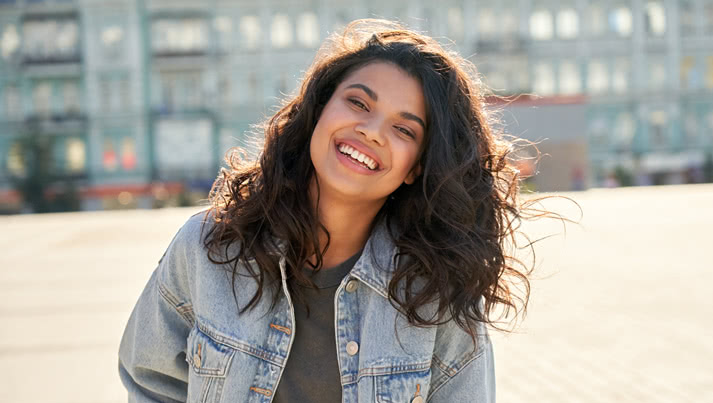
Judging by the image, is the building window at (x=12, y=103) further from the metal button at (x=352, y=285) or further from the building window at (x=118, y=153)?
the metal button at (x=352, y=285)

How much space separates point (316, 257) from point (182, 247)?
0.37m

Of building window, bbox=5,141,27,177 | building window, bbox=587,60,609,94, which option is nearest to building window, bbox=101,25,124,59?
building window, bbox=5,141,27,177

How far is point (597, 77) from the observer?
36531mm

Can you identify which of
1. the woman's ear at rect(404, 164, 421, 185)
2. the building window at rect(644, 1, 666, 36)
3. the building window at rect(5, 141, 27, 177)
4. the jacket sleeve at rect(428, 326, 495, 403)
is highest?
the building window at rect(644, 1, 666, 36)

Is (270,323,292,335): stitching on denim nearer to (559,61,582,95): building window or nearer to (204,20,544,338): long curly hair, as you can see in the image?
(204,20,544,338): long curly hair

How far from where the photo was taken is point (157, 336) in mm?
1892

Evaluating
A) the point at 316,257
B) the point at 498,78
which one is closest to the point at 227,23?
the point at 498,78

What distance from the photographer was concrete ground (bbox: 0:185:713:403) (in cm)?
440

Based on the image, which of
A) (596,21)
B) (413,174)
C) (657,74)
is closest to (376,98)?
(413,174)

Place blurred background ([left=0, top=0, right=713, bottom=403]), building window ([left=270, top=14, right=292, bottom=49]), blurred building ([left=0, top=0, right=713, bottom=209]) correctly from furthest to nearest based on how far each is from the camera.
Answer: building window ([left=270, top=14, right=292, bottom=49]) → blurred building ([left=0, top=0, right=713, bottom=209]) → blurred background ([left=0, top=0, right=713, bottom=403])

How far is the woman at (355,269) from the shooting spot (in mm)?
1842

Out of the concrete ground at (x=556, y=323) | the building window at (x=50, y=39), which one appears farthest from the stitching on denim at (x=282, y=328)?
the building window at (x=50, y=39)

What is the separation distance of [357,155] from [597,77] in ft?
122

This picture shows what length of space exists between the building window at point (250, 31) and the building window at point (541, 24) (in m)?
14.1
